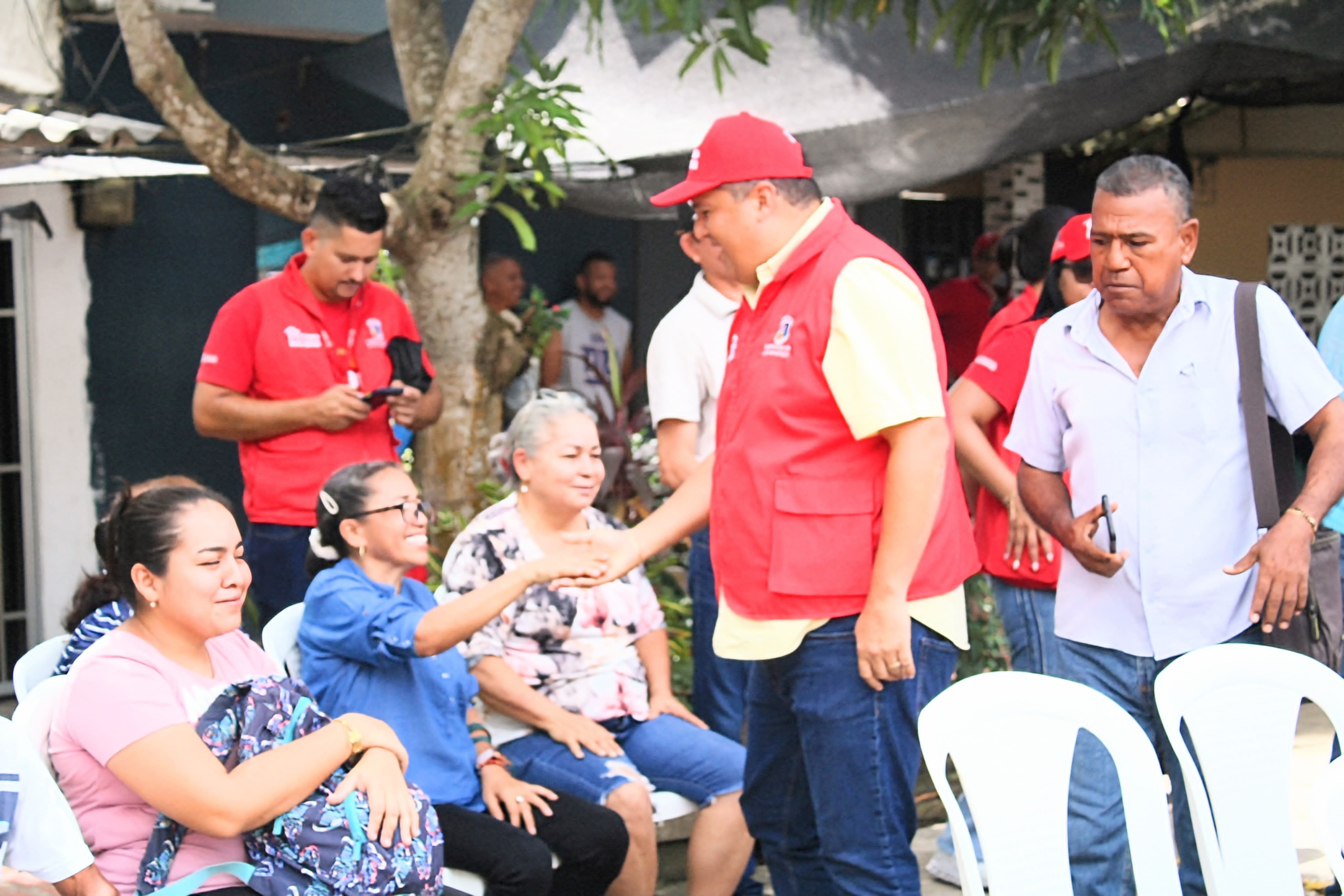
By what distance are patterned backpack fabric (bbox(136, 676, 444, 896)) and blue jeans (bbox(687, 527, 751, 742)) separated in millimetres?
1695

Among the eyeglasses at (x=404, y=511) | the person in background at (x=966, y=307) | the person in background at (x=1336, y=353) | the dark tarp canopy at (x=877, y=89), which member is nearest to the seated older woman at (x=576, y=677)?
the eyeglasses at (x=404, y=511)

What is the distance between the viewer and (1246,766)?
289cm

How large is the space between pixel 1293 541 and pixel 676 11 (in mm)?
2725

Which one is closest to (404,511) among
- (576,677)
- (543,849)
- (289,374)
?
(576,677)

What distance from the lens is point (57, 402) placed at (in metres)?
6.68

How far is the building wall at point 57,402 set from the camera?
6586 mm

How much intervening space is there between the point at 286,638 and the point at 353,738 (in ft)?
2.72

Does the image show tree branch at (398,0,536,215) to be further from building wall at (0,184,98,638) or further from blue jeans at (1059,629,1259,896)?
blue jeans at (1059,629,1259,896)

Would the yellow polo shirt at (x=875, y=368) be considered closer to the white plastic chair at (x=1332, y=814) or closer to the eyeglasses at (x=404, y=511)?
the white plastic chair at (x=1332, y=814)

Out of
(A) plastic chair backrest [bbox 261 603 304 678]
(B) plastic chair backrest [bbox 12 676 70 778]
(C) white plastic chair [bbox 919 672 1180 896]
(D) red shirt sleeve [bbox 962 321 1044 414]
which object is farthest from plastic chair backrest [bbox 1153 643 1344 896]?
(B) plastic chair backrest [bbox 12 676 70 778]

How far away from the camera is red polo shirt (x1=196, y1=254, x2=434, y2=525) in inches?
168

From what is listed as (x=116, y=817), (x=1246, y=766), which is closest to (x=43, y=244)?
(x=116, y=817)

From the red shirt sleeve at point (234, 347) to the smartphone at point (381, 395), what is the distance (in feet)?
1.18

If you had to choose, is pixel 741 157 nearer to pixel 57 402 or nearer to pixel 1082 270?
pixel 1082 270
